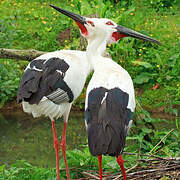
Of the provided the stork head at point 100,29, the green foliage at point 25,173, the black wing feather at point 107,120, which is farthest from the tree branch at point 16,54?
the black wing feather at point 107,120

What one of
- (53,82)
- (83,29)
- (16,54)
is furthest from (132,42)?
(53,82)

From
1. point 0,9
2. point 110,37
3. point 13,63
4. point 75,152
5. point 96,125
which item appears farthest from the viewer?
point 0,9

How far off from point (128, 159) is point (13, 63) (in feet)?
13.2

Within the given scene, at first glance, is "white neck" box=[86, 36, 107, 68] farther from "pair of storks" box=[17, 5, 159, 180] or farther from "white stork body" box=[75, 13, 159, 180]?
"white stork body" box=[75, 13, 159, 180]

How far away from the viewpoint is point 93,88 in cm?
388

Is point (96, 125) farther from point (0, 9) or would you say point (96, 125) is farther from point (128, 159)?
point (0, 9)

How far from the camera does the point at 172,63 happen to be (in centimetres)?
852

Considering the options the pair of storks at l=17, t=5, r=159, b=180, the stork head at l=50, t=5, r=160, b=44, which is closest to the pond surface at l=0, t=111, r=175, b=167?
the pair of storks at l=17, t=5, r=159, b=180

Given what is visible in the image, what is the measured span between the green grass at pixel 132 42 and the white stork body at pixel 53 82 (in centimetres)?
125

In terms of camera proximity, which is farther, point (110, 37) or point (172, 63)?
point (172, 63)

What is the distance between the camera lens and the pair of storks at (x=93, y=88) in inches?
144

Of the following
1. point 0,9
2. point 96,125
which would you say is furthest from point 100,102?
point 0,9

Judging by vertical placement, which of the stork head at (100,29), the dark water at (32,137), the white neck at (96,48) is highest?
the stork head at (100,29)

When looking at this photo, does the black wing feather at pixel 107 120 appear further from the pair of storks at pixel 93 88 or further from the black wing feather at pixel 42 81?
the black wing feather at pixel 42 81
